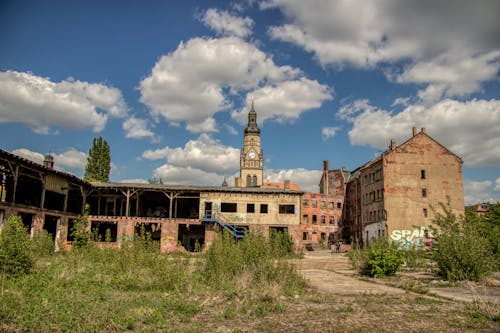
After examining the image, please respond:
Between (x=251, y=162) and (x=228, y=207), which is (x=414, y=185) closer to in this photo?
(x=228, y=207)

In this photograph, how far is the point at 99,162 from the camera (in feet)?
169

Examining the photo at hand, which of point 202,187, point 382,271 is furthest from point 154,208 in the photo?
point 382,271

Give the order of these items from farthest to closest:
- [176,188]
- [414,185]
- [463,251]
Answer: [414,185] → [176,188] → [463,251]

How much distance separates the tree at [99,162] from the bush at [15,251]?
40828 millimetres

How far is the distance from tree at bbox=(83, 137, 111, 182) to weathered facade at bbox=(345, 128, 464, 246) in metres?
34.3

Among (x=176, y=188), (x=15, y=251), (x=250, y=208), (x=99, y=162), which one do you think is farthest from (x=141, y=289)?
(x=99, y=162)

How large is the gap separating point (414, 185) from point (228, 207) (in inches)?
754

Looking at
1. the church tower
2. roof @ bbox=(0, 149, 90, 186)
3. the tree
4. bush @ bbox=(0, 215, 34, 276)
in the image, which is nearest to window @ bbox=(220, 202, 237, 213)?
roof @ bbox=(0, 149, 90, 186)

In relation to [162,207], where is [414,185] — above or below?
above

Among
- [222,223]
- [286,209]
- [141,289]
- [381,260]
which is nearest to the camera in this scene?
[141,289]

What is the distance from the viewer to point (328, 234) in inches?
2101

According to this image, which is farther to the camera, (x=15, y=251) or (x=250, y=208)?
(x=250, y=208)

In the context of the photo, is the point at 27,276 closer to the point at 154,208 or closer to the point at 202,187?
the point at 202,187

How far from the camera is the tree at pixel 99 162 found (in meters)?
51.0
